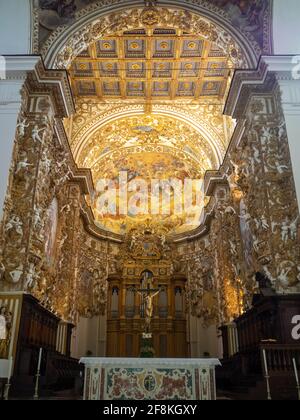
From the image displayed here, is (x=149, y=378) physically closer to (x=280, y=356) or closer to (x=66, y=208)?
(x=280, y=356)

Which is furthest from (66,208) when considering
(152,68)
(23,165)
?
(152,68)

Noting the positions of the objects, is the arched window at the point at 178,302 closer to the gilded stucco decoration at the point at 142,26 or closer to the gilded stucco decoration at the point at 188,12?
the gilded stucco decoration at the point at 142,26

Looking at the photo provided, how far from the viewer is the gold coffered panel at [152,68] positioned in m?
13.9

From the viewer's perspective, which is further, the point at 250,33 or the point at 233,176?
the point at 233,176

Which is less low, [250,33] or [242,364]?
[250,33]

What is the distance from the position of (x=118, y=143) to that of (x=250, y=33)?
8928 millimetres

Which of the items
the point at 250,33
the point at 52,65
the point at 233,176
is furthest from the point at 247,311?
the point at 52,65

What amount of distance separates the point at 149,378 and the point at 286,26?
9869 mm

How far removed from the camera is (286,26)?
10.9 metres

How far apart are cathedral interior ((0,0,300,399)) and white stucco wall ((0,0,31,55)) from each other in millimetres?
41

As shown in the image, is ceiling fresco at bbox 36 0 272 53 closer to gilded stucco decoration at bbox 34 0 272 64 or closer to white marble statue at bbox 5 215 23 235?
gilded stucco decoration at bbox 34 0 272 64

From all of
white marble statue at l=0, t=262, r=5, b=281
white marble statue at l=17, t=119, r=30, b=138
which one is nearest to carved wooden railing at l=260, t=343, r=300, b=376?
white marble statue at l=0, t=262, r=5, b=281

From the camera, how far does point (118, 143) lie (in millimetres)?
18906

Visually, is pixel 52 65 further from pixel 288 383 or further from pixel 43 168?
pixel 288 383
